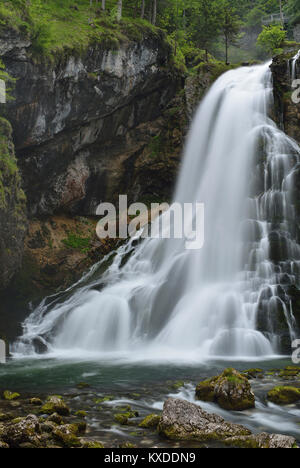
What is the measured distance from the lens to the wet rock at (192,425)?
535 cm

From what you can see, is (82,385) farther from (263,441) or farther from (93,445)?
(263,441)

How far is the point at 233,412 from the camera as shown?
21.8 ft

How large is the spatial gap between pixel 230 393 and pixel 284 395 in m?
1.09

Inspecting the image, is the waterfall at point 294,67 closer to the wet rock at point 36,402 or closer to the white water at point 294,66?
the white water at point 294,66

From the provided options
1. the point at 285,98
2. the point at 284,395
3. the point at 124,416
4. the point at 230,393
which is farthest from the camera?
the point at 285,98

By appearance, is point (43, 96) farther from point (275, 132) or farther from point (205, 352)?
point (205, 352)

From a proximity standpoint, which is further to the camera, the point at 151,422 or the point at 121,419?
the point at 121,419

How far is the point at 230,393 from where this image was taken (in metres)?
6.91

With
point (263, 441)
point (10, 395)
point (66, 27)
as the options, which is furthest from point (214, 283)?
point (66, 27)

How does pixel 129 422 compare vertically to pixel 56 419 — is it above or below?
below
